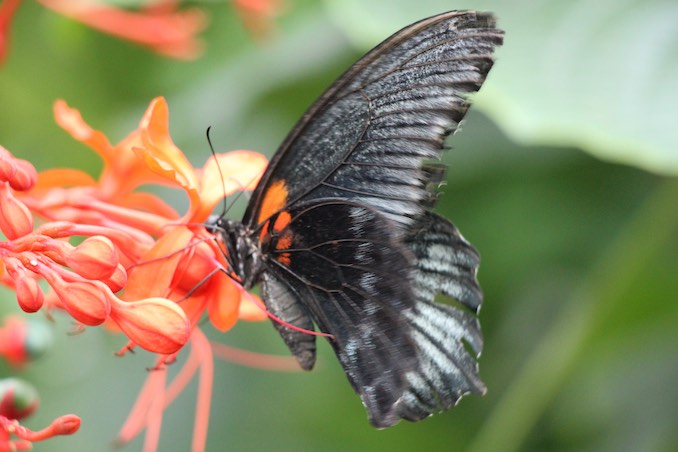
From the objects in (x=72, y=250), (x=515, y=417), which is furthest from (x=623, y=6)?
(x=72, y=250)

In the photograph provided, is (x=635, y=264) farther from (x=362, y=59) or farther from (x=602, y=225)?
(x=362, y=59)

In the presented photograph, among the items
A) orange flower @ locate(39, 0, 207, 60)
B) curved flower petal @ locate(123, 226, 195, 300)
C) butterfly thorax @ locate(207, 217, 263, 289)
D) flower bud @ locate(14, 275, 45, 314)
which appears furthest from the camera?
orange flower @ locate(39, 0, 207, 60)

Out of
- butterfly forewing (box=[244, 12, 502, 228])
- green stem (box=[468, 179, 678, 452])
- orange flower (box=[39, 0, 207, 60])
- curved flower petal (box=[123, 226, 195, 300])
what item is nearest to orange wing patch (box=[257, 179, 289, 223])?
butterfly forewing (box=[244, 12, 502, 228])

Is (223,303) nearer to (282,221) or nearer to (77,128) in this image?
(282,221)

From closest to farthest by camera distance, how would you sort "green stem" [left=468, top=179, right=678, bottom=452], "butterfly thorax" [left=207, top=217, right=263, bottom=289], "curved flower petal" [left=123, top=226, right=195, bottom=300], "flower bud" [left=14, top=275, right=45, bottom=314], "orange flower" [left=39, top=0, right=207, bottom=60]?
"flower bud" [left=14, top=275, right=45, bottom=314] → "curved flower petal" [left=123, top=226, right=195, bottom=300] → "butterfly thorax" [left=207, top=217, right=263, bottom=289] → "orange flower" [left=39, top=0, right=207, bottom=60] → "green stem" [left=468, top=179, right=678, bottom=452]

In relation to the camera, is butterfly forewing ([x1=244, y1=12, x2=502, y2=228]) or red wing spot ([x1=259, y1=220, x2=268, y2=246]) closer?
butterfly forewing ([x1=244, y1=12, x2=502, y2=228])

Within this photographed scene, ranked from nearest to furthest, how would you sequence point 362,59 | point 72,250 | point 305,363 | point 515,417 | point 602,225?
point 72,250 < point 362,59 < point 305,363 < point 515,417 < point 602,225

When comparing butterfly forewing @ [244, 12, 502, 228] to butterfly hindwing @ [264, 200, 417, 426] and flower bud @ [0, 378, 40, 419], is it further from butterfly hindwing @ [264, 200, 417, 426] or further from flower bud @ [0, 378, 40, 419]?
flower bud @ [0, 378, 40, 419]
